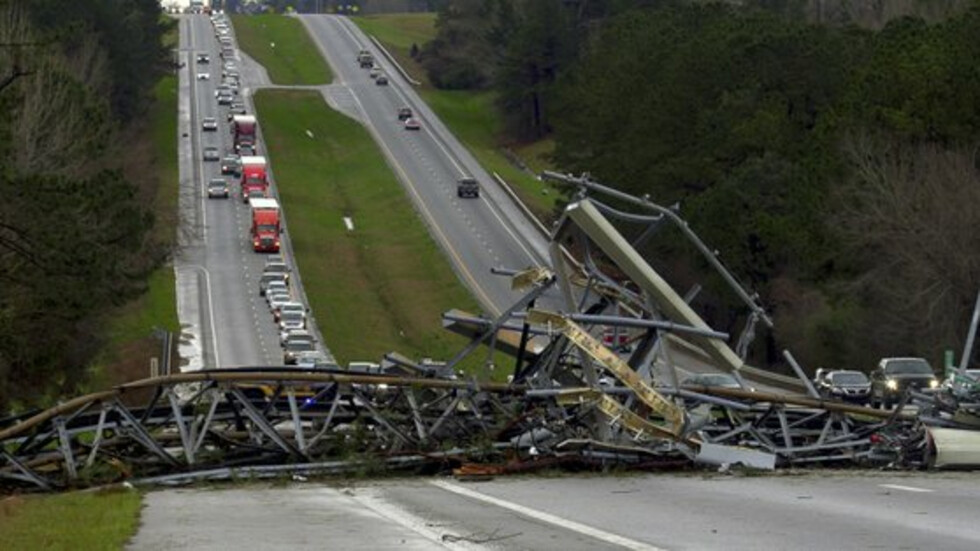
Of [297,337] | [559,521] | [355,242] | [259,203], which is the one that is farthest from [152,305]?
[559,521]

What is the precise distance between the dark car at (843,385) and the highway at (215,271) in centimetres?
2288

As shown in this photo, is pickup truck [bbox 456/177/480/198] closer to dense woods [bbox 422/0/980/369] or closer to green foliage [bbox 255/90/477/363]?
green foliage [bbox 255/90/477/363]

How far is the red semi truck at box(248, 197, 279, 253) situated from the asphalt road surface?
89679 millimetres

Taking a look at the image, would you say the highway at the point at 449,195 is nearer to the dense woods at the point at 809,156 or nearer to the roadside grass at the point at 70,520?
the dense woods at the point at 809,156

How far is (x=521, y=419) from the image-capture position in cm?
2778

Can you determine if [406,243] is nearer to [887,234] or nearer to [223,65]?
[887,234]

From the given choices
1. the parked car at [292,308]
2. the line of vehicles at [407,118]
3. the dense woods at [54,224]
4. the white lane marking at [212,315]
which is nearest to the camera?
the dense woods at [54,224]

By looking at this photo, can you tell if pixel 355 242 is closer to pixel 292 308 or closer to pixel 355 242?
pixel 355 242

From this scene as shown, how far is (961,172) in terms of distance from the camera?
74562 mm

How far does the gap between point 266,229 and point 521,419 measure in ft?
289

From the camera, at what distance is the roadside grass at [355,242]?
93125 millimetres

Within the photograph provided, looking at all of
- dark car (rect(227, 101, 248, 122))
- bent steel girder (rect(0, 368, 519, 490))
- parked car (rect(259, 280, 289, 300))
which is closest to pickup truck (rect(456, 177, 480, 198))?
dark car (rect(227, 101, 248, 122))

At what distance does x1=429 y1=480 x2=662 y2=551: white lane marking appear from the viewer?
56.7ft

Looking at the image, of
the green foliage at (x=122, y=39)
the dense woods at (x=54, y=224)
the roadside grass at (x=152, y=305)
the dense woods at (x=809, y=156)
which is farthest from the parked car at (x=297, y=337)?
the green foliage at (x=122, y=39)
